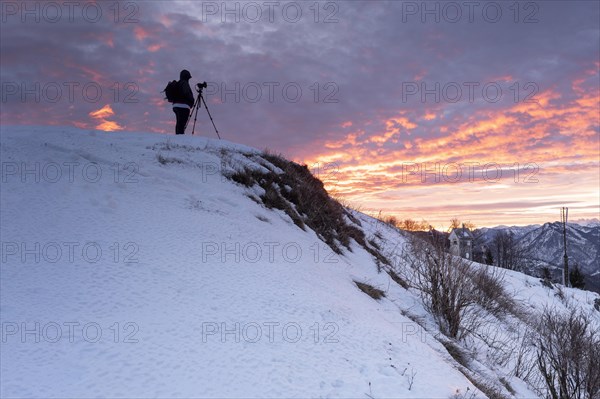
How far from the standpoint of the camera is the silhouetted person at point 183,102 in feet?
41.3

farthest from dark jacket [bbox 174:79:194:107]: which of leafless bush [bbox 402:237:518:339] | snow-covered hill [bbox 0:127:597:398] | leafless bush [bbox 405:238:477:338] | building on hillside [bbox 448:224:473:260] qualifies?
building on hillside [bbox 448:224:473:260]

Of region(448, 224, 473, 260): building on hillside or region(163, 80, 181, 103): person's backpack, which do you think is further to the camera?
region(163, 80, 181, 103): person's backpack

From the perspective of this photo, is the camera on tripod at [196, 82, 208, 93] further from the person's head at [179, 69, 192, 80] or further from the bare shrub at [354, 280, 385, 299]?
the bare shrub at [354, 280, 385, 299]

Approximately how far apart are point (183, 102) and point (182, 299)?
940cm

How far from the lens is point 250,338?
438 centimetres

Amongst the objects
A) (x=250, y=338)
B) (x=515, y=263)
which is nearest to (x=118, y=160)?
(x=250, y=338)

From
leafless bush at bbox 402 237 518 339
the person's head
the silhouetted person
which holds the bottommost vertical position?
leafless bush at bbox 402 237 518 339

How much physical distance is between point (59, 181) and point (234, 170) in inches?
157

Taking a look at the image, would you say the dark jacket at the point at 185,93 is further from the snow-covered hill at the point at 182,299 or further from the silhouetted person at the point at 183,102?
the snow-covered hill at the point at 182,299

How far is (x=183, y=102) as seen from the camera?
12852mm

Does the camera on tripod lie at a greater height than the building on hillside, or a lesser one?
greater

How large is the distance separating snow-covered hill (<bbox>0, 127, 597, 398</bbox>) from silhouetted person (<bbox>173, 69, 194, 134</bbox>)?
12.1 ft

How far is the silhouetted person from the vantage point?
12602 millimetres

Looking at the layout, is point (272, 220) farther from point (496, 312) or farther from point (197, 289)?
point (496, 312)
